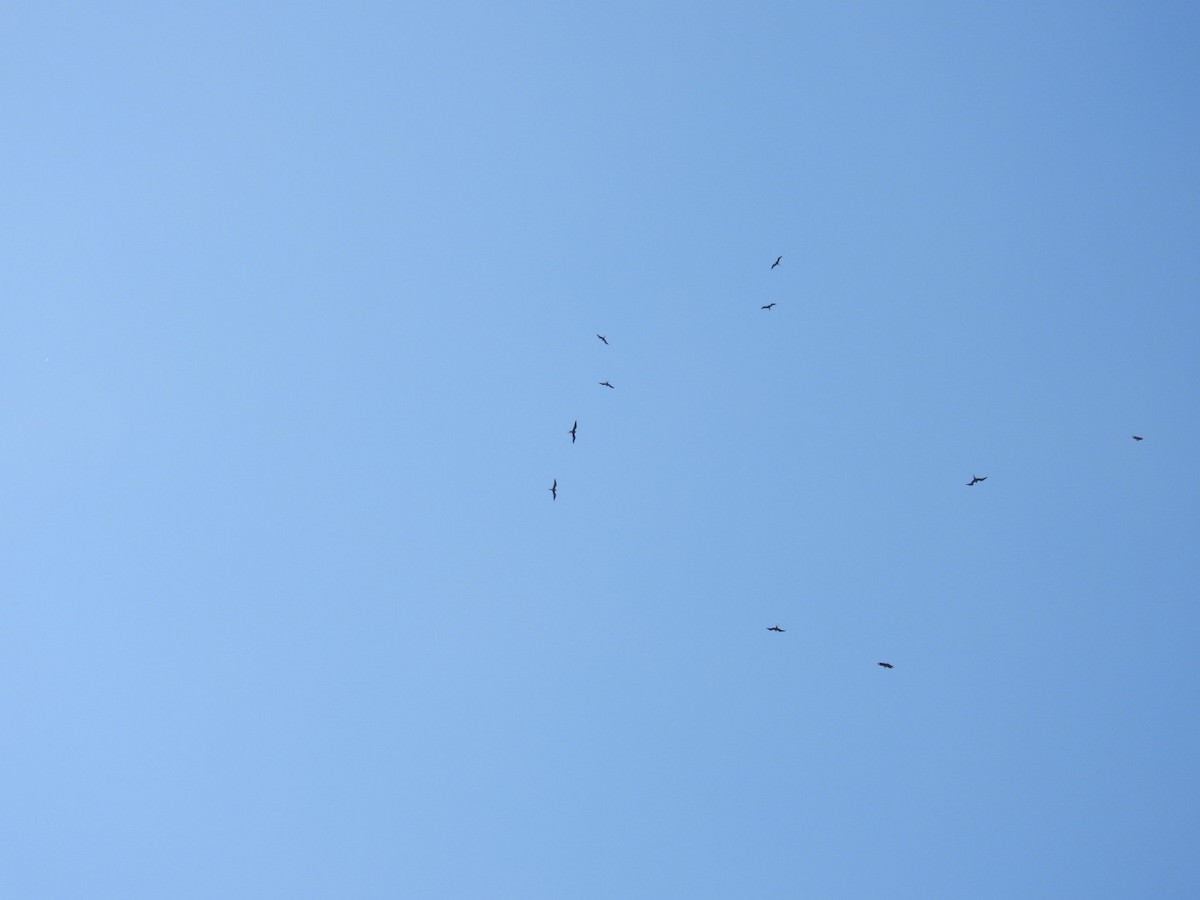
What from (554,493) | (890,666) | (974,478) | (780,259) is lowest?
(890,666)

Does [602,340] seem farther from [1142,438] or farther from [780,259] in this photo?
[1142,438]

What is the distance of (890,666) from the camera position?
133 ft

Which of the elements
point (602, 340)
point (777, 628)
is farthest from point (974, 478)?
point (602, 340)

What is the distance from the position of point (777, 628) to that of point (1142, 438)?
16.6 meters

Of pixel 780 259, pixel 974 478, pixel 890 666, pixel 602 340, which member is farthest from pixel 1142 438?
pixel 602 340

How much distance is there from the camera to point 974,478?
1623 inches

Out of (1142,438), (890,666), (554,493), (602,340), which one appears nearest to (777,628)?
(890,666)

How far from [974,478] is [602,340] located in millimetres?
16220

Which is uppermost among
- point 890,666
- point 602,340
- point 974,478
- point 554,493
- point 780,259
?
point 780,259

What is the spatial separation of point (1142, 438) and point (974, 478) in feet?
22.1

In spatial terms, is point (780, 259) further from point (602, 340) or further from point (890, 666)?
point (890, 666)

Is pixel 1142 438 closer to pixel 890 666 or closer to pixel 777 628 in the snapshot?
pixel 890 666

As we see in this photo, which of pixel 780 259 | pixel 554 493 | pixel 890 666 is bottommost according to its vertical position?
pixel 890 666

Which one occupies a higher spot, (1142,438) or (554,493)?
(1142,438)
